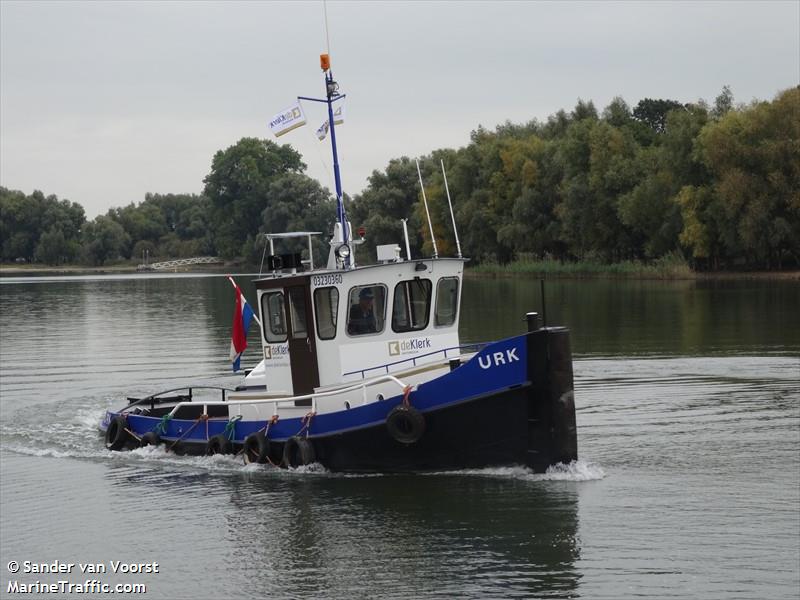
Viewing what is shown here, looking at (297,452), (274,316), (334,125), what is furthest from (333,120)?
(297,452)

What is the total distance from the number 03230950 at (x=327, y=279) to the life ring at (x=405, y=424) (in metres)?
2.37

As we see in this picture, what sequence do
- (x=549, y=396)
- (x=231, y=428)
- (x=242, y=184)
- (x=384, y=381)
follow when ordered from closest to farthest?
(x=549, y=396) → (x=384, y=381) → (x=231, y=428) → (x=242, y=184)

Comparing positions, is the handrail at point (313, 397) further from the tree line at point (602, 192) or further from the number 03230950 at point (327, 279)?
the tree line at point (602, 192)

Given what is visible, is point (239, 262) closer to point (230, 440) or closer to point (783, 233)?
point (783, 233)

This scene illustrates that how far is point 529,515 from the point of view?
603 inches

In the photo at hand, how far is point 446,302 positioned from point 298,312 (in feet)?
7.97

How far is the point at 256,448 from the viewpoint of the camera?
18.8m

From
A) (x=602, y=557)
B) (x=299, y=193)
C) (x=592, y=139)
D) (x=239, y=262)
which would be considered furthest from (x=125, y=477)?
(x=239, y=262)

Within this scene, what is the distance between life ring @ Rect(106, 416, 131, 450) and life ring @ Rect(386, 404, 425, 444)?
21.0ft

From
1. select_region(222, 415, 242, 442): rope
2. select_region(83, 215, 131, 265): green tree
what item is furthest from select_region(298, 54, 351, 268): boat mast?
select_region(83, 215, 131, 265): green tree

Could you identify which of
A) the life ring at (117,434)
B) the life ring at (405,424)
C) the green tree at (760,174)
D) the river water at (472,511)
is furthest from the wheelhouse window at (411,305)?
the green tree at (760,174)

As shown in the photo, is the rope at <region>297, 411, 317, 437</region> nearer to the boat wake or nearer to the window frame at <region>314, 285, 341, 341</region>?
the window frame at <region>314, 285, 341, 341</region>

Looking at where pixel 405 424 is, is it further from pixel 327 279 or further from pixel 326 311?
pixel 327 279

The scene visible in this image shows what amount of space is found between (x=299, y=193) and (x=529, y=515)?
10224 cm
